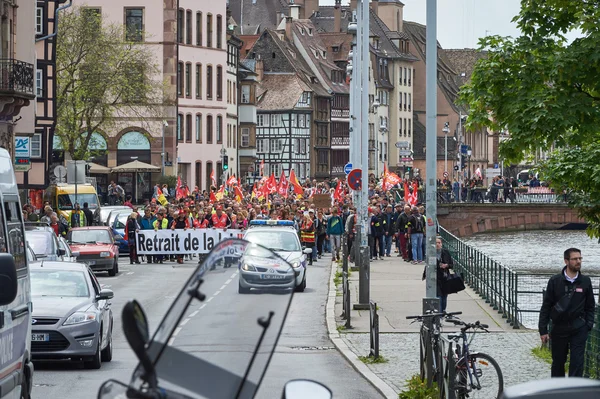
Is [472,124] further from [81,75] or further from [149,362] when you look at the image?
[81,75]

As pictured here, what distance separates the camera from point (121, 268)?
42.1 m

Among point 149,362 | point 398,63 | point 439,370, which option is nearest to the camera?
point 149,362

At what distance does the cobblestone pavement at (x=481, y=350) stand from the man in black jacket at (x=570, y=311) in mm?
1418

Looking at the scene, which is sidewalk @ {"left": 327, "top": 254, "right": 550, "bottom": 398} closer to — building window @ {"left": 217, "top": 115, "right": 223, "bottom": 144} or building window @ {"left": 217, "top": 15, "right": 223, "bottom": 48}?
building window @ {"left": 217, "top": 115, "right": 223, "bottom": 144}

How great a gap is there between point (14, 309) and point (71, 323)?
6954 millimetres

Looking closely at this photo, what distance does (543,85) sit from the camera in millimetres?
18094

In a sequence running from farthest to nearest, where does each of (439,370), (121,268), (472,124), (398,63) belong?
(398,63), (121,268), (472,124), (439,370)

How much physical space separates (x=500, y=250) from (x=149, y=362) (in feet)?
237

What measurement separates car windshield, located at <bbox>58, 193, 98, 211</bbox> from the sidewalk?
2198 centimetres

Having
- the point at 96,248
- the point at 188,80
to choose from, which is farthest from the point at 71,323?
the point at 188,80

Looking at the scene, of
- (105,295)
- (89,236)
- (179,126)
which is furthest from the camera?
(179,126)

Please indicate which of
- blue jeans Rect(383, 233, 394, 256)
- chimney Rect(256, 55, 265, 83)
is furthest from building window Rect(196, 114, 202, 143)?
blue jeans Rect(383, 233, 394, 256)

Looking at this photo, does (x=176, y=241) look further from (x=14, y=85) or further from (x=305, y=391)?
(x=305, y=391)

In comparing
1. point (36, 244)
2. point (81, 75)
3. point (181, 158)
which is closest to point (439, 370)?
point (36, 244)
